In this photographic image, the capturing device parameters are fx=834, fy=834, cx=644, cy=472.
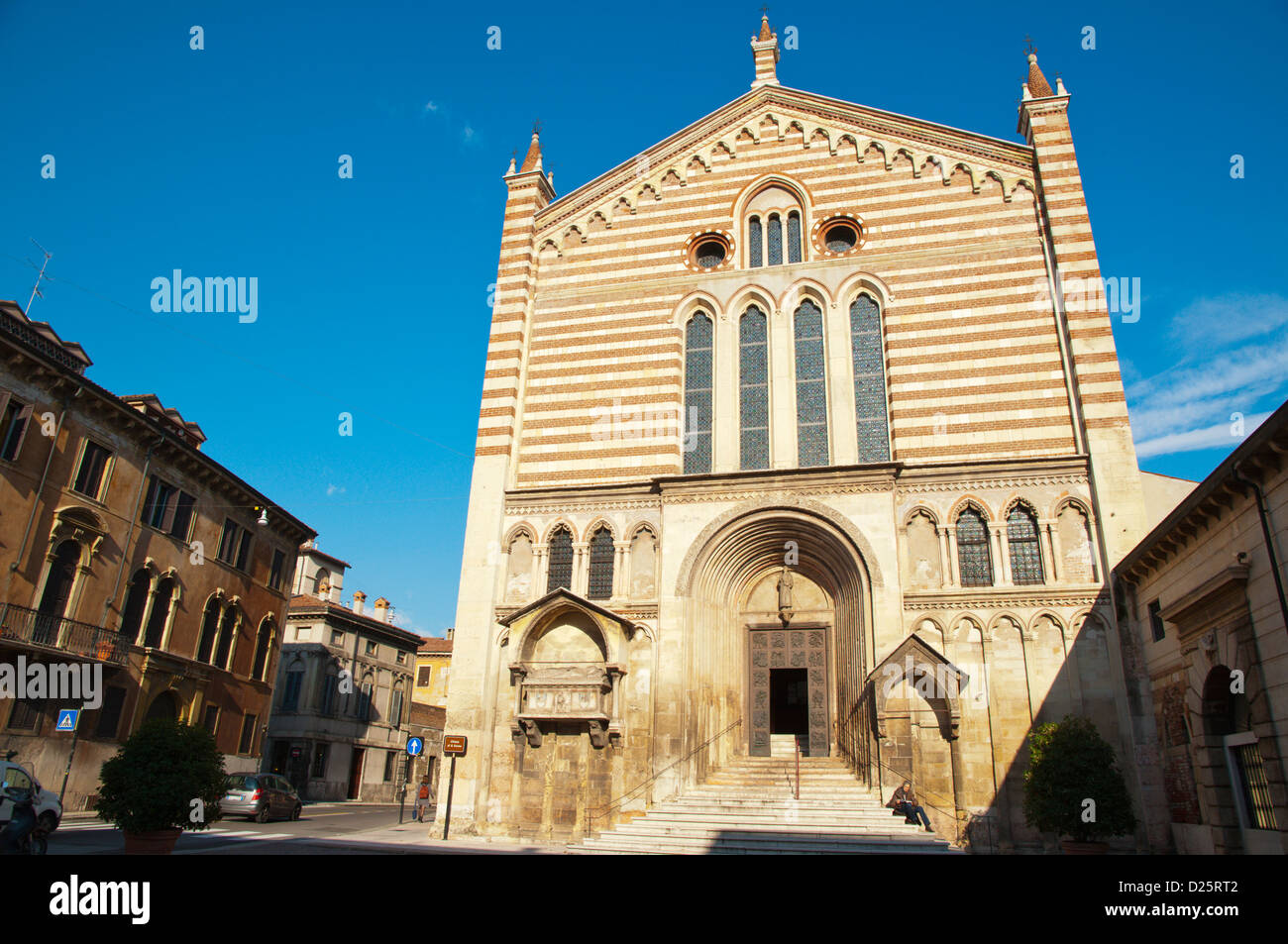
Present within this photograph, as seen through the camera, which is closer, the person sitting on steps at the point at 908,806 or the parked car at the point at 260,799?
the person sitting on steps at the point at 908,806

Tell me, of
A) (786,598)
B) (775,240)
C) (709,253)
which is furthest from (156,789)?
(775,240)

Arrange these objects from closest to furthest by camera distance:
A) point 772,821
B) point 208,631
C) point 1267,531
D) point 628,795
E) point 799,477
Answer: point 1267,531
point 772,821
point 628,795
point 799,477
point 208,631

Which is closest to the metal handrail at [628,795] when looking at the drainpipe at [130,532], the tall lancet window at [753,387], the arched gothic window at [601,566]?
the arched gothic window at [601,566]

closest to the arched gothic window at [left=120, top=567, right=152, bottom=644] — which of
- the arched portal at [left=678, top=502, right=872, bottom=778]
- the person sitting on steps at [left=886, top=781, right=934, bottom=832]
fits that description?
the arched portal at [left=678, top=502, right=872, bottom=778]

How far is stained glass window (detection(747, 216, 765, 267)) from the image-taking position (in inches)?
952

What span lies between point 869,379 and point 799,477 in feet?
11.8

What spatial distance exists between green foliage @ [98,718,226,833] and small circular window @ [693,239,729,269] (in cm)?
1780

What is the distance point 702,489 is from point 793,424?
310 centimetres

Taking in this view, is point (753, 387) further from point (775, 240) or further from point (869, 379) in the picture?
point (775, 240)

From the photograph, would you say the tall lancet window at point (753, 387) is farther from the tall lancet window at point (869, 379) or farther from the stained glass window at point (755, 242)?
the tall lancet window at point (869, 379)

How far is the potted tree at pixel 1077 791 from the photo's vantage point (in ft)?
49.5

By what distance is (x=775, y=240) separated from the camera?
24.3 m

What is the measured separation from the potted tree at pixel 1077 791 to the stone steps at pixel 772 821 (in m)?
1.98
